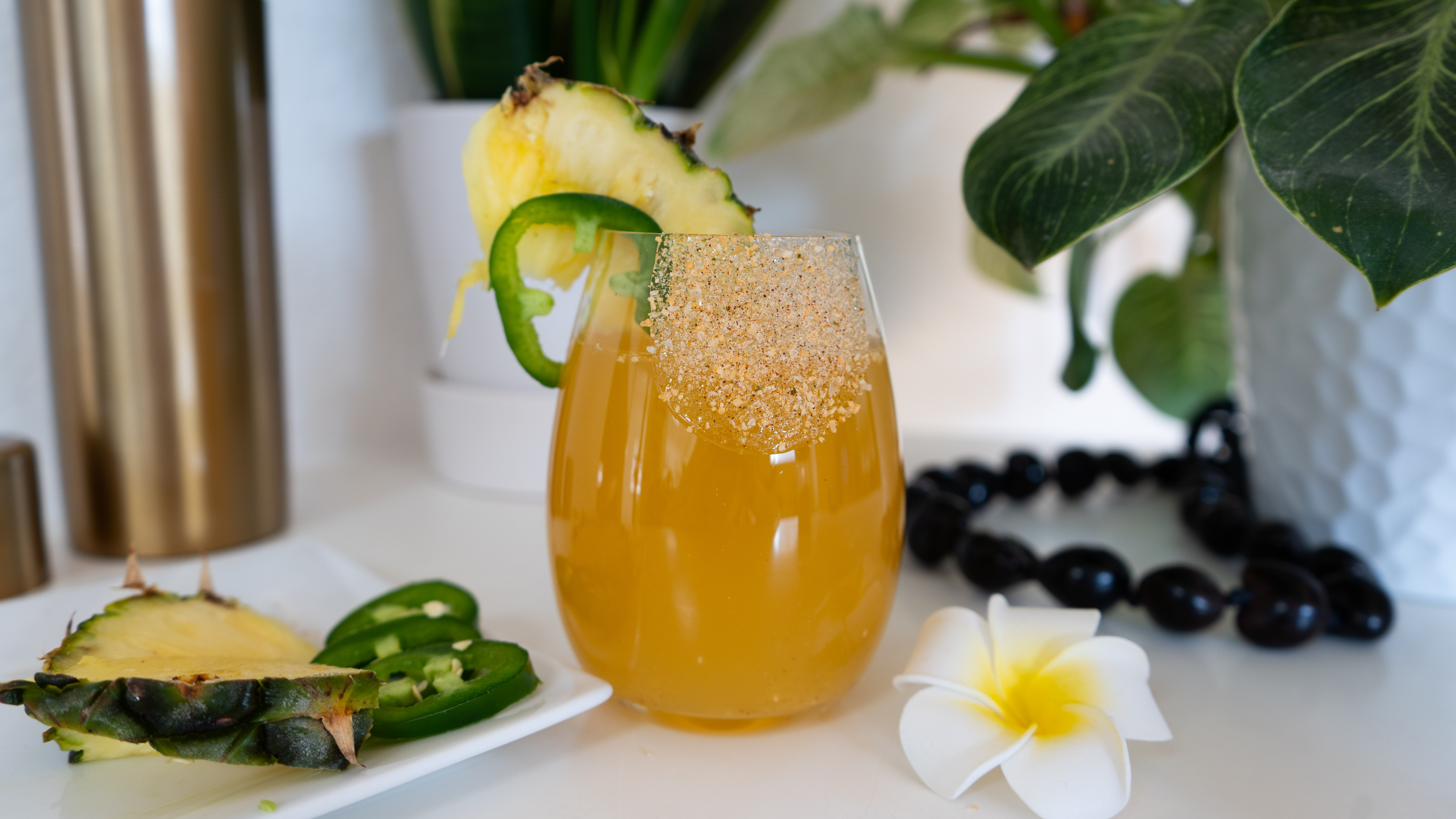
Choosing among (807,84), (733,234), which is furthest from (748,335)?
(807,84)

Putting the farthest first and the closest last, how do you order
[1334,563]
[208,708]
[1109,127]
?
[1334,563]
[1109,127]
[208,708]

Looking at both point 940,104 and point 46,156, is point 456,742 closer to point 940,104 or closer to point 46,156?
point 46,156

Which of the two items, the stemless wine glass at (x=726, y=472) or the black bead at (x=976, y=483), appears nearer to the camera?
the stemless wine glass at (x=726, y=472)

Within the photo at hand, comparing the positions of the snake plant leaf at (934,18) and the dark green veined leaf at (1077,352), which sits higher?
the snake plant leaf at (934,18)

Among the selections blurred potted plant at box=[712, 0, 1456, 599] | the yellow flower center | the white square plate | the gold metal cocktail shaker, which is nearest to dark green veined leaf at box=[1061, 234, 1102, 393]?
blurred potted plant at box=[712, 0, 1456, 599]

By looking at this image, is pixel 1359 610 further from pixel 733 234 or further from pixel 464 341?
pixel 464 341

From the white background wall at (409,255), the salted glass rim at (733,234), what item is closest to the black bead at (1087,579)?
the salted glass rim at (733,234)

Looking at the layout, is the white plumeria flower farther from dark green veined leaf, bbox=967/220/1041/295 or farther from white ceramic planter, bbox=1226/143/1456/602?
dark green veined leaf, bbox=967/220/1041/295

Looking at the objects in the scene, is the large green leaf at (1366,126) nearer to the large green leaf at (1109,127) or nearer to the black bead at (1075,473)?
the large green leaf at (1109,127)
